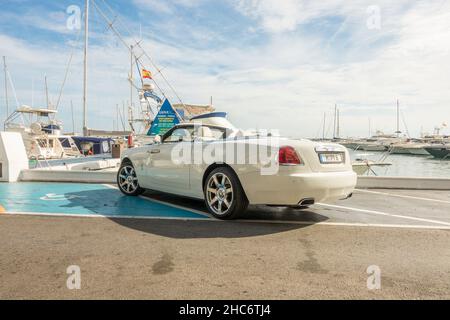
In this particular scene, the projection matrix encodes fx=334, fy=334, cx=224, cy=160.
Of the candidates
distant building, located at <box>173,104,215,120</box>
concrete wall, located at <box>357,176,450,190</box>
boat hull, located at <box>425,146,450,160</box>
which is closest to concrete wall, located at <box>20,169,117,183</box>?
concrete wall, located at <box>357,176,450,190</box>

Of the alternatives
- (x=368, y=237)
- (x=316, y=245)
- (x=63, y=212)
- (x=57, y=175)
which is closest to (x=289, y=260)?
(x=316, y=245)

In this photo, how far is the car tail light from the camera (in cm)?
432

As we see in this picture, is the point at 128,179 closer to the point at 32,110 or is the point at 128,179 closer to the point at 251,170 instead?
the point at 251,170

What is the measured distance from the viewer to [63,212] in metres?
5.27

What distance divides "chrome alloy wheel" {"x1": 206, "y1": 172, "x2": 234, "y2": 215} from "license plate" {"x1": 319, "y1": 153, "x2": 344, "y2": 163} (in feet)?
4.30

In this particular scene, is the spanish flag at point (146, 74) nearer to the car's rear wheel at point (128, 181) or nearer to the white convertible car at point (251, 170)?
the car's rear wheel at point (128, 181)

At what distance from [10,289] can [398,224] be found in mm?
4637

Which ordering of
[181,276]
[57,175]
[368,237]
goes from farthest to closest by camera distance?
[57,175] → [368,237] → [181,276]

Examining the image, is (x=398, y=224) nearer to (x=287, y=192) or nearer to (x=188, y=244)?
(x=287, y=192)

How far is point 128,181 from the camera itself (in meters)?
6.97

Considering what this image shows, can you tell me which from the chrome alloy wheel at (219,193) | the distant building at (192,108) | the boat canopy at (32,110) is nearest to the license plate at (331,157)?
the chrome alloy wheel at (219,193)

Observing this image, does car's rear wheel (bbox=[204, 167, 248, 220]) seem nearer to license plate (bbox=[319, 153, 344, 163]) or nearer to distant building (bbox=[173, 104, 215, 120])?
license plate (bbox=[319, 153, 344, 163])

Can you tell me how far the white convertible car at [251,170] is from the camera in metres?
4.33

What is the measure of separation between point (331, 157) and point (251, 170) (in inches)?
45.6
